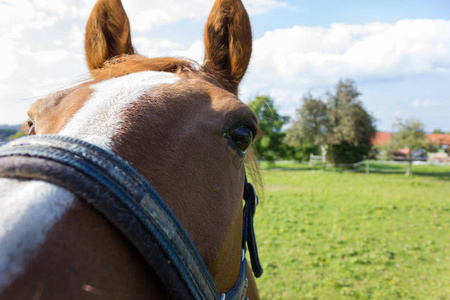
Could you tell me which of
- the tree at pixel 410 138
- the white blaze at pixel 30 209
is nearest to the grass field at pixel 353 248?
the white blaze at pixel 30 209

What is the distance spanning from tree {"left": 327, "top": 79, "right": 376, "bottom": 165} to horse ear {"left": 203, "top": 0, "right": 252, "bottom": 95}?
3109cm

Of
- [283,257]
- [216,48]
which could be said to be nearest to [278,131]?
[283,257]

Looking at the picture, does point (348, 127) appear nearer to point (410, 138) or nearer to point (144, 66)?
point (410, 138)

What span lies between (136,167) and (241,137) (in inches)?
25.9

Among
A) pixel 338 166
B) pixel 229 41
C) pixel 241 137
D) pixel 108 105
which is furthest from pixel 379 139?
pixel 108 105

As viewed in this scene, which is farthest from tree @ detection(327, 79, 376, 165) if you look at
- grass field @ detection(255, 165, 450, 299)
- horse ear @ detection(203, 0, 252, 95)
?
horse ear @ detection(203, 0, 252, 95)

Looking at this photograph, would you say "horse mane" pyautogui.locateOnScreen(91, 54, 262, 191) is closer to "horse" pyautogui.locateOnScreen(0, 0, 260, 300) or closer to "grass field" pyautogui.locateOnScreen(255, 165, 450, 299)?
"horse" pyautogui.locateOnScreen(0, 0, 260, 300)

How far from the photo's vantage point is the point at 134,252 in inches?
35.9

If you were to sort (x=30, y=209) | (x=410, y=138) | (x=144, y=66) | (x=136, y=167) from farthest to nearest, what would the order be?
(x=410, y=138) → (x=144, y=66) → (x=136, y=167) → (x=30, y=209)

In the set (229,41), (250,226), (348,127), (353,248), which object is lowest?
(353,248)

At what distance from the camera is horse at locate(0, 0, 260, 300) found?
759 mm

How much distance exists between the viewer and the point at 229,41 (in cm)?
219

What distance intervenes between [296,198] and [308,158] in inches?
988

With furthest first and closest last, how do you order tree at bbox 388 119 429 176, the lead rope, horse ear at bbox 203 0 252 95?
tree at bbox 388 119 429 176 → horse ear at bbox 203 0 252 95 → the lead rope
